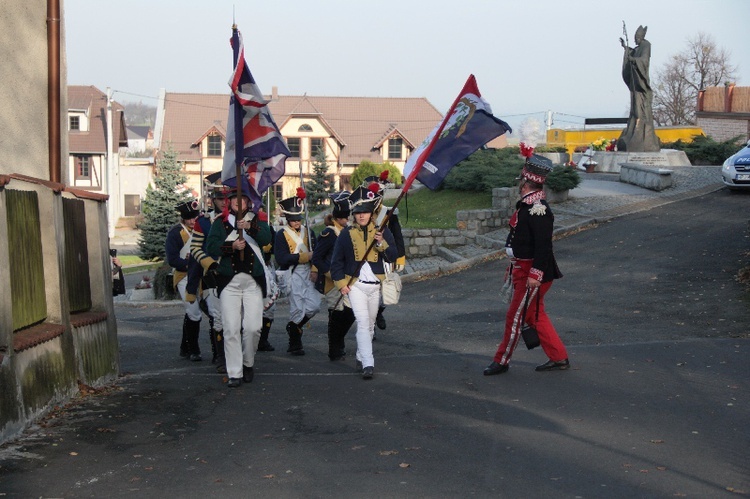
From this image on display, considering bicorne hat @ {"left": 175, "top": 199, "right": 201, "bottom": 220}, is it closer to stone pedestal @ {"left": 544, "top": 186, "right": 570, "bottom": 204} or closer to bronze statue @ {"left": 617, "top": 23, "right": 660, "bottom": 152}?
stone pedestal @ {"left": 544, "top": 186, "right": 570, "bottom": 204}

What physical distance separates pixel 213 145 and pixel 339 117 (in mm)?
9253

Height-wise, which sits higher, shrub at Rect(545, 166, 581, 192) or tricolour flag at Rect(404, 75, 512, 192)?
tricolour flag at Rect(404, 75, 512, 192)

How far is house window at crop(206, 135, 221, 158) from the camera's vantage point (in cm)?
6769

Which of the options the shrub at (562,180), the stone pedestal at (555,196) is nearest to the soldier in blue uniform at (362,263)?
the shrub at (562,180)

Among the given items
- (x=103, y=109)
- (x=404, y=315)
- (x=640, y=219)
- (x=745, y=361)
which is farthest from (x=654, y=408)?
(x=103, y=109)

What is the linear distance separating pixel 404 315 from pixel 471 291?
8.80 feet

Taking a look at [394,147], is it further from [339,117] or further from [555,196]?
[555,196]

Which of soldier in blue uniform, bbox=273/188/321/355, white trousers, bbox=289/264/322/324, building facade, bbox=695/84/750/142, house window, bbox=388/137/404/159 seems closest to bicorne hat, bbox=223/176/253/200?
soldier in blue uniform, bbox=273/188/321/355

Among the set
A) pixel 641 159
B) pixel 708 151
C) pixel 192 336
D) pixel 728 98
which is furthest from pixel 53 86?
pixel 728 98

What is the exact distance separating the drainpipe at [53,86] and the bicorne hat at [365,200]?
3.21 m

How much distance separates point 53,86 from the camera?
11.0m

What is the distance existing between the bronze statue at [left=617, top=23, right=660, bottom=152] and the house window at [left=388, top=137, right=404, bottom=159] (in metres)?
35.2

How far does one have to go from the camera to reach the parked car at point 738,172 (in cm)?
2525

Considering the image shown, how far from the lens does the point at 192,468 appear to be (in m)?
6.51
